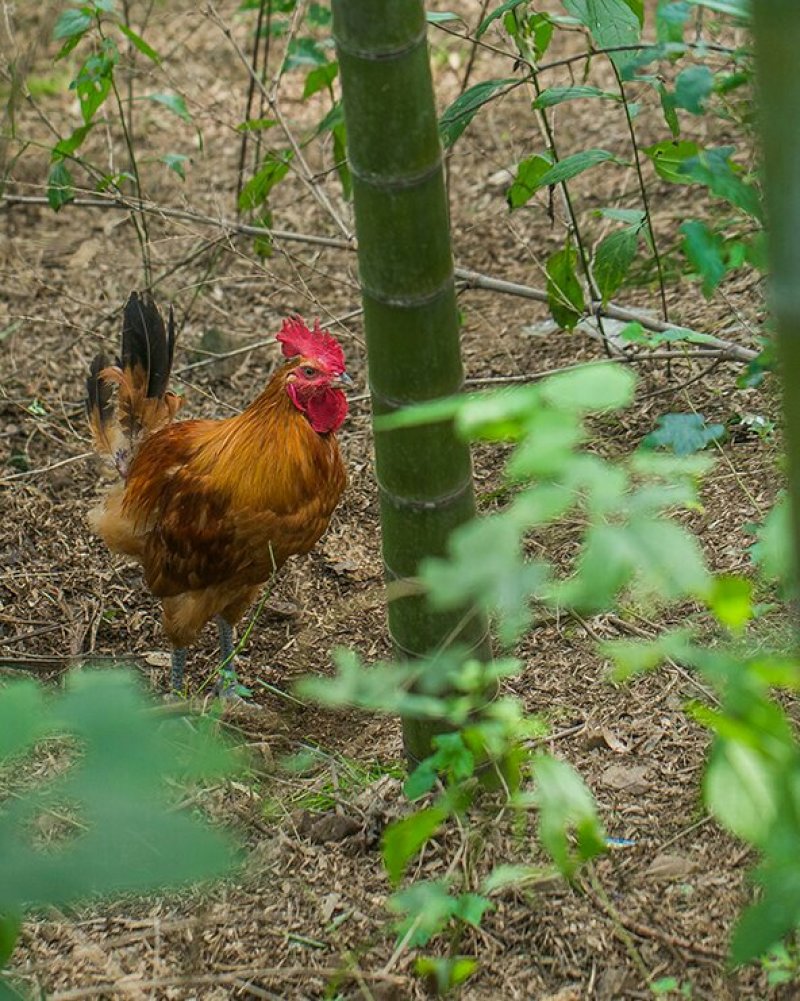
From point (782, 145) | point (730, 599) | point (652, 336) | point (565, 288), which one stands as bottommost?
point (565, 288)

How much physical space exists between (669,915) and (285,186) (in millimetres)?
5441

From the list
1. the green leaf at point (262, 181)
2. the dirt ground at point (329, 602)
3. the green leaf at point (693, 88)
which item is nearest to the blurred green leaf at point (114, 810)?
the dirt ground at point (329, 602)

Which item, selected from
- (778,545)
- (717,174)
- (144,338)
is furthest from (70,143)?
(778,545)

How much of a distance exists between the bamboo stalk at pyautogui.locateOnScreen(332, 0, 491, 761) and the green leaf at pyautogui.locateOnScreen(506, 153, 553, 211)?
1474 millimetres

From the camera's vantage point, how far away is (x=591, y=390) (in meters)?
1.24

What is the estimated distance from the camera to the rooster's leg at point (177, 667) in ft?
14.0

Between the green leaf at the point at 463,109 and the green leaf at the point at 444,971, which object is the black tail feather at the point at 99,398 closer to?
the green leaf at the point at 463,109

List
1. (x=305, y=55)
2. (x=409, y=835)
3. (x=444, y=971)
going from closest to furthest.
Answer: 1. (x=409, y=835)
2. (x=444, y=971)
3. (x=305, y=55)

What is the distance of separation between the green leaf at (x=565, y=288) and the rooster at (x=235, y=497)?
2.39ft

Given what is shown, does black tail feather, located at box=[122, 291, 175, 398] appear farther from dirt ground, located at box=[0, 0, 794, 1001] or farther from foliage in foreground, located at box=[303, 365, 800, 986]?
foliage in foreground, located at box=[303, 365, 800, 986]

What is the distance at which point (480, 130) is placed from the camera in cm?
696

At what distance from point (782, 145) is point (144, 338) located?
11.7 ft

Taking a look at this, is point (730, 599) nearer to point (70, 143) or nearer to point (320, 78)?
point (320, 78)

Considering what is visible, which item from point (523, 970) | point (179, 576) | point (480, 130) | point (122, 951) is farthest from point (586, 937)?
point (480, 130)
